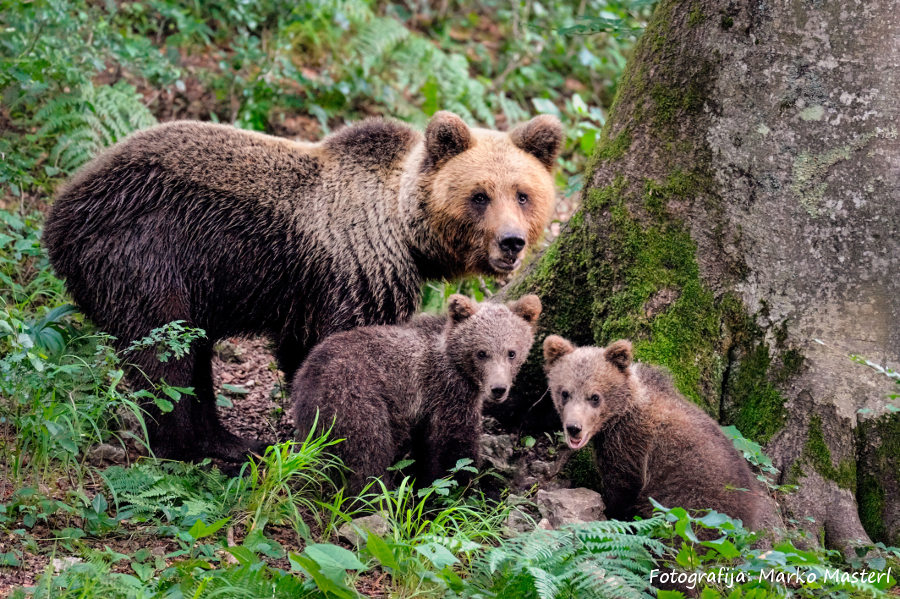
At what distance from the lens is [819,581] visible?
470cm

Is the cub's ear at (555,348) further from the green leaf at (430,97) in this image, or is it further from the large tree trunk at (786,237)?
the green leaf at (430,97)

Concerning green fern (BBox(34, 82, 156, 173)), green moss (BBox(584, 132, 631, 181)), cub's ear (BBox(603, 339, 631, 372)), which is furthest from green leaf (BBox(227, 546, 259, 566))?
green fern (BBox(34, 82, 156, 173))

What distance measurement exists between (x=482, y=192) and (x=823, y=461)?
304 centimetres

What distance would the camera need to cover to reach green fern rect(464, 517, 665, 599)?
14.3 feet

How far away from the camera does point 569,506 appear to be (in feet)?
18.3

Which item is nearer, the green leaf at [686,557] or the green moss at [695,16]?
the green leaf at [686,557]

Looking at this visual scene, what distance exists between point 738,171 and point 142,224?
4.16 metres

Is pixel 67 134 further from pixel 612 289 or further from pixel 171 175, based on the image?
pixel 612 289

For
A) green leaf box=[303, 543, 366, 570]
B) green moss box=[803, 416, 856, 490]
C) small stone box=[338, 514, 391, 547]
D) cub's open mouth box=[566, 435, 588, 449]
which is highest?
green moss box=[803, 416, 856, 490]

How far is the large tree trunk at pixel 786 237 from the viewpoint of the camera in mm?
5660

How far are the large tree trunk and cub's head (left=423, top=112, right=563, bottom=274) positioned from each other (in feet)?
3.36

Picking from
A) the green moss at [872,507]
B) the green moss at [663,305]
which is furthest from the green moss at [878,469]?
the green moss at [663,305]

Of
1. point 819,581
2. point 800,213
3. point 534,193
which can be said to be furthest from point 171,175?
point 819,581

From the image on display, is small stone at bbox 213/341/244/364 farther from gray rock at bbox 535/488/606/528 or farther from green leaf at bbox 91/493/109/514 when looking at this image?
gray rock at bbox 535/488/606/528
